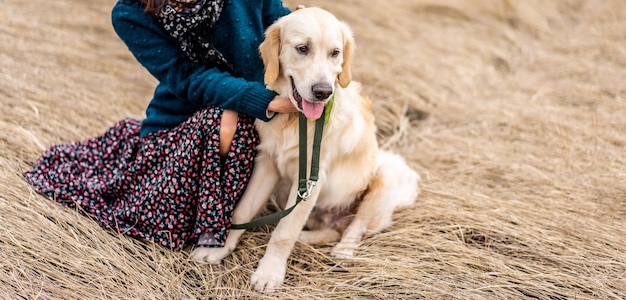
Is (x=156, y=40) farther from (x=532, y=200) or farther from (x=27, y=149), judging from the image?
(x=532, y=200)

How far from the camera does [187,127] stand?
2.50m

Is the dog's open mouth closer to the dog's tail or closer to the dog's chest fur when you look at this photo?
the dog's chest fur

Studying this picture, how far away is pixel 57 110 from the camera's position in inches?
136

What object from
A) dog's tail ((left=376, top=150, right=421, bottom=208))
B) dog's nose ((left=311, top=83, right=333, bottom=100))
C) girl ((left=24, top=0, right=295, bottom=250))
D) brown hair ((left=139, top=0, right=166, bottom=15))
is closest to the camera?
dog's nose ((left=311, top=83, right=333, bottom=100))

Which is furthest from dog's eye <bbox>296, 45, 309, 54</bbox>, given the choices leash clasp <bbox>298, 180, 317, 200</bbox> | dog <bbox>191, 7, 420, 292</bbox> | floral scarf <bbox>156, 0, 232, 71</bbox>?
leash clasp <bbox>298, 180, 317, 200</bbox>

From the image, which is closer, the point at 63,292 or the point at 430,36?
the point at 63,292

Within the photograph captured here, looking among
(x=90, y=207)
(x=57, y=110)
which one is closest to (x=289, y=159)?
(x=90, y=207)

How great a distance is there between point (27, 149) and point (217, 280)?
54.1 inches

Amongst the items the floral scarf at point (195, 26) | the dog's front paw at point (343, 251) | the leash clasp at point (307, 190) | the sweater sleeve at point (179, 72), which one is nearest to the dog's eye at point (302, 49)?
the sweater sleeve at point (179, 72)

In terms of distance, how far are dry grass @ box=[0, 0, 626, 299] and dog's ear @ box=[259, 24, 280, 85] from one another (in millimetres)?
899

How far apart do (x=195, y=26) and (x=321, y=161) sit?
84cm

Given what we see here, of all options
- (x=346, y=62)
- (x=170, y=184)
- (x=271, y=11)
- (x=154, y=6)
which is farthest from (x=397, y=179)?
(x=154, y=6)

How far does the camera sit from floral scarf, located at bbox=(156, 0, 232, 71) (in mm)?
2309

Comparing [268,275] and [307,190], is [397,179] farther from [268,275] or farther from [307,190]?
[268,275]
